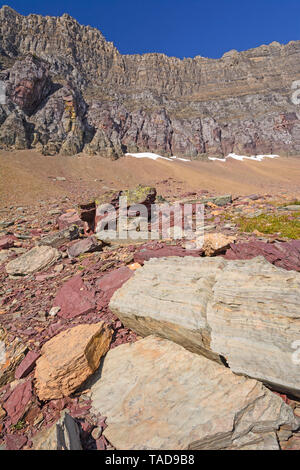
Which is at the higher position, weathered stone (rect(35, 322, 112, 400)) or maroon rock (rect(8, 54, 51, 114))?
maroon rock (rect(8, 54, 51, 114))

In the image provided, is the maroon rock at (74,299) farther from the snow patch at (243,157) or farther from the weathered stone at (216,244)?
the snow patch at (243,157)

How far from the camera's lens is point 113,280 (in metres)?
6.95

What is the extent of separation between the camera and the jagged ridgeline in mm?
58400

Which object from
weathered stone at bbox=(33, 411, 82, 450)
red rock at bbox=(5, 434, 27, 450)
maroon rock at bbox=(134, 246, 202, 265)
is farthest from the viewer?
maroon rock at bbox=(134, 246, 202, 265)

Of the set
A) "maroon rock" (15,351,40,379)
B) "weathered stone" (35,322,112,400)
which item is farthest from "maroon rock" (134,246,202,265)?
"maroon rock" (15,351,40,379)

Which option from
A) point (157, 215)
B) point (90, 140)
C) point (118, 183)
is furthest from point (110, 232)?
point (90, 140)

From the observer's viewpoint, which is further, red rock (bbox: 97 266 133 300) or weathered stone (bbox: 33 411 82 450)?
red rock (bbox: 97 266 133 300)

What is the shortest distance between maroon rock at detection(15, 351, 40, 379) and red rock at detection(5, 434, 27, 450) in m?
1.09

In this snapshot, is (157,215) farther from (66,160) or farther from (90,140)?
(90,140)

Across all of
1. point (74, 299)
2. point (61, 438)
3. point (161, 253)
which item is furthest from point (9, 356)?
point (161, 253)

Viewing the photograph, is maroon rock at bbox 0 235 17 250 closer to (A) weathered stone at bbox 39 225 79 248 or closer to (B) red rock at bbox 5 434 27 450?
(A) weathered stone at bbox 39 225 79 248

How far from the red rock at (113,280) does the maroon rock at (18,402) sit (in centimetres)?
270

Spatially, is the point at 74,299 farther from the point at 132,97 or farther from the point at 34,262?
the point at 132,97

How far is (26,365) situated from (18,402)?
0.70m
